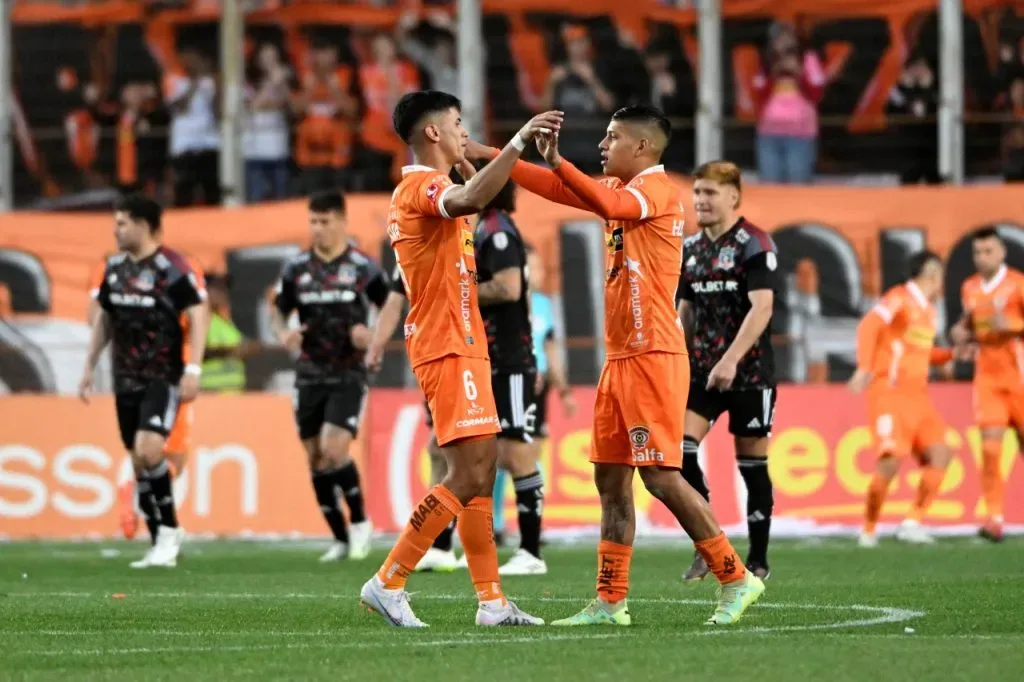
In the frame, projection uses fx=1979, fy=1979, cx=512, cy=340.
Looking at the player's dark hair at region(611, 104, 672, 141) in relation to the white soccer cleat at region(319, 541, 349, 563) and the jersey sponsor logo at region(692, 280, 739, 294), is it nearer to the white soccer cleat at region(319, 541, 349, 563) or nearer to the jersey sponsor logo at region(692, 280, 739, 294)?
the jersey sponsor logo at region(692, 280, 739, 294)

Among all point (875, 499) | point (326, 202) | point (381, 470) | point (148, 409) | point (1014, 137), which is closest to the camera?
point (148, 409)

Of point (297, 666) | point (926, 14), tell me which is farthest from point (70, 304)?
point (297, 666)

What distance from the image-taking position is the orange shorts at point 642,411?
8.35 meters

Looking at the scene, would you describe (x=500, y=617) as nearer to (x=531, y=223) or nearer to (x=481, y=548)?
(x=481, y=548)

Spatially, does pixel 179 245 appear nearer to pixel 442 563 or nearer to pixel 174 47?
pixel 174 47

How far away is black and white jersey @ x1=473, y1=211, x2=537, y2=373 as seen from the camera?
11.7 m

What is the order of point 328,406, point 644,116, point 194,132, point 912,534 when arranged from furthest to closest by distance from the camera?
point 194,132
point 912,534
point 328,406
point 644,116

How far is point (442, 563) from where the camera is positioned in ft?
41.8

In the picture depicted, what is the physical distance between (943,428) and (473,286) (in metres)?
8.34

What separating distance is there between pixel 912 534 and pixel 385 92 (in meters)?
8.22

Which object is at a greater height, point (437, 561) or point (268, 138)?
point (268, 138)

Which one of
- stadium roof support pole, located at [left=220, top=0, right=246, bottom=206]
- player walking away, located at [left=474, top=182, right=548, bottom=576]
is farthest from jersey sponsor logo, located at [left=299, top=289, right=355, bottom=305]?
stadium roof support pole, located at [left=220, top=0, right=246, bottom=206]

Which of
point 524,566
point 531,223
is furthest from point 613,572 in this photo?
point 531,223

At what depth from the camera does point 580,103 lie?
67.1 feet
